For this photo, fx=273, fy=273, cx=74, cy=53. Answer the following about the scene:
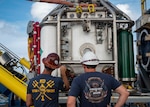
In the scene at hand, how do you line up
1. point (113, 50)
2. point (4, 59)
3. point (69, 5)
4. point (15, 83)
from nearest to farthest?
point (113, 50) < point (69, 5) < point (15, 83) < point (4, 59)

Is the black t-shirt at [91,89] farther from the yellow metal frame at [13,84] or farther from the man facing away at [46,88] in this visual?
the yellow metal frame at [13,84]

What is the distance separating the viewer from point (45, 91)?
3494 millimetres

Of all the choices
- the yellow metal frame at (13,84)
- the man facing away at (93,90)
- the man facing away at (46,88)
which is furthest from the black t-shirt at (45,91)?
the yellow metal frame at (13,84)

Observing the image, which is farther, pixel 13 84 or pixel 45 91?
pixel 13 84

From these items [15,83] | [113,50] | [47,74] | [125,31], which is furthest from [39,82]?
[15,83]

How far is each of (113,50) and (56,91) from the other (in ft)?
6.43

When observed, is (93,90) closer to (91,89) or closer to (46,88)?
(91,89)

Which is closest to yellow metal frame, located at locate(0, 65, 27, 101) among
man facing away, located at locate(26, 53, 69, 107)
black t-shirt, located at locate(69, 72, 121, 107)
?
man facing away, located at locate(26, 53, 69, 107)

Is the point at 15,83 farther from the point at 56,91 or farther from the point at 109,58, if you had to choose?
the point at 56,91

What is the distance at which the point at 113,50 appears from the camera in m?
5.15

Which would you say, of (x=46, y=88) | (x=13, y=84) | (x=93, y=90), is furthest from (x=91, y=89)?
(x=13, y=84)

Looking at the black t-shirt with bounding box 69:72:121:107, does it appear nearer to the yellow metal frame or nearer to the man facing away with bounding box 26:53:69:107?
the man facing away with bounding box 26:53:69:107

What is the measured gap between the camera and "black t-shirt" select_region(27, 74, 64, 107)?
3.47m

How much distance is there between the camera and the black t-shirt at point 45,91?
11.4 feet
